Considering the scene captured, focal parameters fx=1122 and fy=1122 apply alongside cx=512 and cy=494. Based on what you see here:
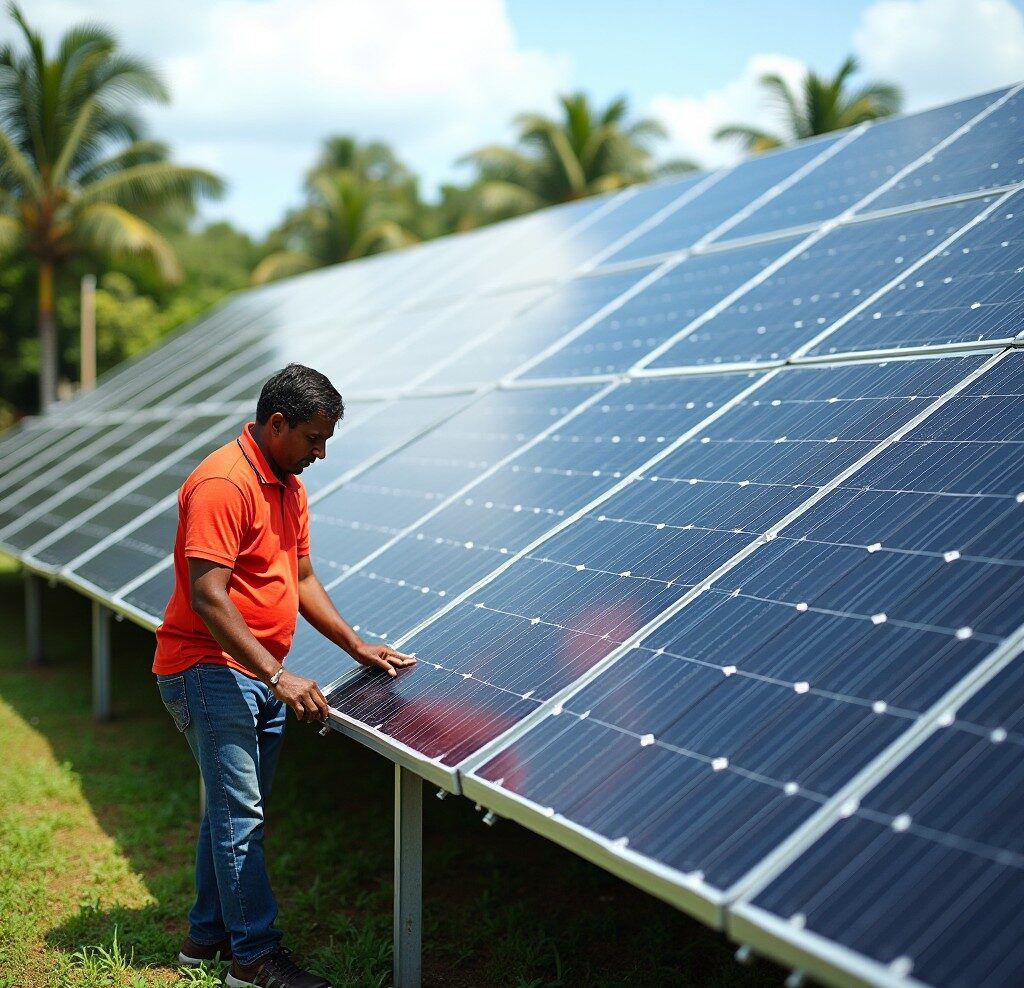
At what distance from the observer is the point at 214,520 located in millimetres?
4832

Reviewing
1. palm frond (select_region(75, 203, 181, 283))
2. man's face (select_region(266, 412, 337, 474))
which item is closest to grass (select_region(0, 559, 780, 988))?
man's face (select_region(266, 412, 337, 474))

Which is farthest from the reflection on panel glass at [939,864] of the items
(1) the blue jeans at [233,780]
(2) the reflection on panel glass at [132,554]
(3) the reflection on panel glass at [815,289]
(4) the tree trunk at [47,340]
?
(4) the tree trunk at [47,340]

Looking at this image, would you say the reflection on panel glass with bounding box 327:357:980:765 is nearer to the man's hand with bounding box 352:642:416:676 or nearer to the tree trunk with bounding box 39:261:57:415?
the man's hand with bounding box 352:642:416:676

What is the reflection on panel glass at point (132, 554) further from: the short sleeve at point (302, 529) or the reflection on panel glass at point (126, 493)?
the short sleeve at point (302, 529)

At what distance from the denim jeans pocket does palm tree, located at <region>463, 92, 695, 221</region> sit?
1444 inches

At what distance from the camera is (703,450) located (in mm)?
5883

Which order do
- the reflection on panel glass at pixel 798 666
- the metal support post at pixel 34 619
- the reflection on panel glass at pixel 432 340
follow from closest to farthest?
the reflection on panel glass at pixel 798 666 → the reflection on panel glass at pixel 432 340 → the metal support post at pixel 34 619

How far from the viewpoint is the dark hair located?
498 cm

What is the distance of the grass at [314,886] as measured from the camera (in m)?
5.88

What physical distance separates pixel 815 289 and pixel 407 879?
4436mm

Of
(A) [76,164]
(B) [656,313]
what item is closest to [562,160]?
(A) [76,164]

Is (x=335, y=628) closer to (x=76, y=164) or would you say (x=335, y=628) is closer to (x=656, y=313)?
(x=656, y=313)

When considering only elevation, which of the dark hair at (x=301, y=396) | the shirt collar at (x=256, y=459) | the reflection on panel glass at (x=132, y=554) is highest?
the dark hair at (x=301, y=396)

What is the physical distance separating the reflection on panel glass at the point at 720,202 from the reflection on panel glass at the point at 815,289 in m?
1.91
